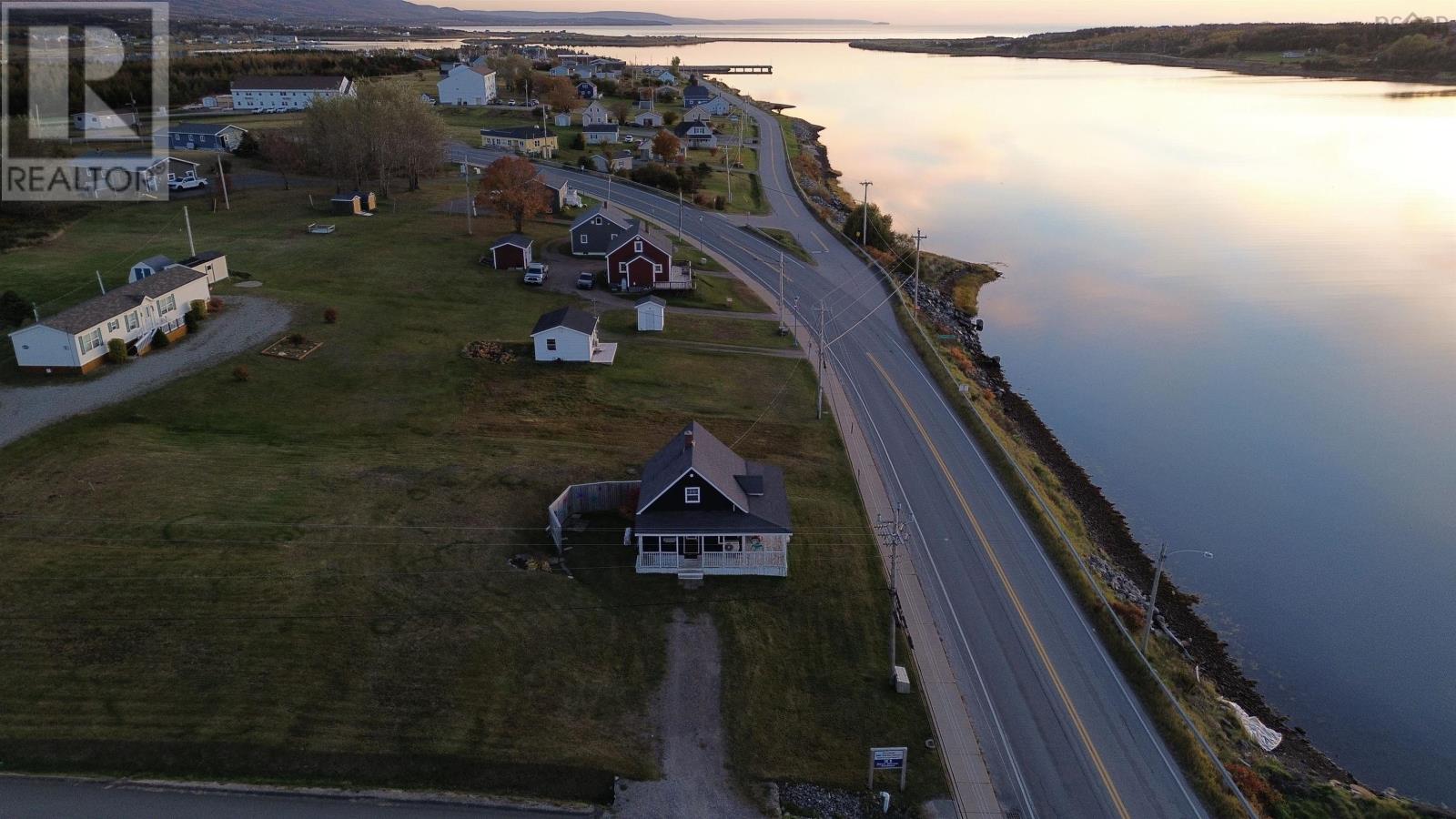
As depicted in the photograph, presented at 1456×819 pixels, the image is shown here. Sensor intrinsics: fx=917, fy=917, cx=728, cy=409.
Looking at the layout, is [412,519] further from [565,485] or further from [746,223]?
[746,223]

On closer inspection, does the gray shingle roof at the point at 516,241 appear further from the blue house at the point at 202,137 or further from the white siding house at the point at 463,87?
the white siding house at the point at 463,87

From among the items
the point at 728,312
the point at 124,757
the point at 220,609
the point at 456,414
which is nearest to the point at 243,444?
the point at 456,414

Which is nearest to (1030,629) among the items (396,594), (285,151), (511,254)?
(396,594)

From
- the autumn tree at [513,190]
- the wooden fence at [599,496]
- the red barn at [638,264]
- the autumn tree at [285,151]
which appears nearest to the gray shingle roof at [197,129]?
the autumn tree at [285,151]

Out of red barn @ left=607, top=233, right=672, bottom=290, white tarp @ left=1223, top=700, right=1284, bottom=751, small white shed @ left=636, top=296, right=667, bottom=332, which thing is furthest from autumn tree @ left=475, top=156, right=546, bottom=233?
white tarp @ left=1223, top=700, right=1284, bottom=751

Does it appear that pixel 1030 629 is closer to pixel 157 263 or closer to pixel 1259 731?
pixel 1259 731

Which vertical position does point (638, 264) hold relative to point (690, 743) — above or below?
above

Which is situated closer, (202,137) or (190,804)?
(190,804)
